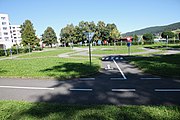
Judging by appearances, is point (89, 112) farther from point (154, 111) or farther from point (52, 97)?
point (52, 97)

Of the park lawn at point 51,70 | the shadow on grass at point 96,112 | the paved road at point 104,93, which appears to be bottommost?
the paved road at point 104,93

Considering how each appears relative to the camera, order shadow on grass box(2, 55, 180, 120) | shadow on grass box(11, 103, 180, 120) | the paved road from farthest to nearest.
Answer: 1. the paved road
2. shadow on grass box(2, 55, 180, 120)
3. shadow on grass box(11, 103, 180, 120)

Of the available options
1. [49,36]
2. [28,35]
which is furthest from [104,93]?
[49,36]

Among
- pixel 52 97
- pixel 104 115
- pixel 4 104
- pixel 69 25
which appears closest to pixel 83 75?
pixel 52 97

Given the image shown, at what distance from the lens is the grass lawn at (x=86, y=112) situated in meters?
5.01

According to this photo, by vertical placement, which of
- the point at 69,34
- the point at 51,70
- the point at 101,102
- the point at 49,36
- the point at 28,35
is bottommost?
the point at 101,102

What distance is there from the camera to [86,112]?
543cm

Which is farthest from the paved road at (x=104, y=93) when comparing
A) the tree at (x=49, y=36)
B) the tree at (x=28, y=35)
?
the tree at (x=49, y=36)

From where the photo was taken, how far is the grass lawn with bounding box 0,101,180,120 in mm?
5005

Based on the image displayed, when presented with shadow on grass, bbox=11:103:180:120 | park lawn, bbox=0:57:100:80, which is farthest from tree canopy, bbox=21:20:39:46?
shadow on grass, bbox=11:103:180:120

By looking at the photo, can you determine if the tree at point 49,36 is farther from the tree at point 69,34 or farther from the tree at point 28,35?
the tree at point 28,35

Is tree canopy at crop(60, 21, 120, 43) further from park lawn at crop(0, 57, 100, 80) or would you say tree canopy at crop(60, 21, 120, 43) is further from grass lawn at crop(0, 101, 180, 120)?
grass lawn at crop(0, 101, 180, 120)

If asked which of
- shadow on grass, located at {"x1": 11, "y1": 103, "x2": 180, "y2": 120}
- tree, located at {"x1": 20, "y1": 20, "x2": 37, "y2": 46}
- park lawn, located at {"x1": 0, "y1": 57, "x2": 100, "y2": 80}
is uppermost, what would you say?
tree, located at {"x1": 20, "y1": 20, "x2": 37, "y2": 46}

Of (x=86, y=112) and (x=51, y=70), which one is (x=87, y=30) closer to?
(x=51, y=70)
